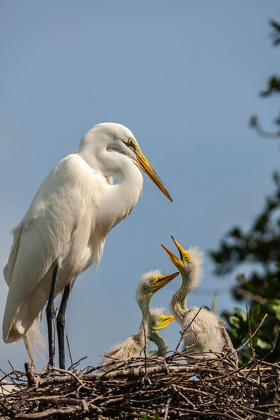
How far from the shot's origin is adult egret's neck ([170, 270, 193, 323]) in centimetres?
533

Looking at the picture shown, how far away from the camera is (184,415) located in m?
4.03

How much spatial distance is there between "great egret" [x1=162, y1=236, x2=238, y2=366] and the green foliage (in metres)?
0.40

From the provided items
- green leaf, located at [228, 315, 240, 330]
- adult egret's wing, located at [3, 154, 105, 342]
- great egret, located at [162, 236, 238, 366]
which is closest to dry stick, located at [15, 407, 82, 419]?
great egret, located at [162, 236, 238, 366]

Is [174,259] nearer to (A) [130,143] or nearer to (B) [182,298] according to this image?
(B) [182,298]

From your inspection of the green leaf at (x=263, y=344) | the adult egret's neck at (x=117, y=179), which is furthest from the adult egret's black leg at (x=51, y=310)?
the green leaf at (x=263, y=344)

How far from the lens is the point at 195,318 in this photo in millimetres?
4977

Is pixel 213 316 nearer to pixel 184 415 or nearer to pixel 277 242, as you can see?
pixel 184 415

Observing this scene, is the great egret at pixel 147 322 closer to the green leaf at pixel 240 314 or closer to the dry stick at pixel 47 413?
the green leaf at pixel 240 314

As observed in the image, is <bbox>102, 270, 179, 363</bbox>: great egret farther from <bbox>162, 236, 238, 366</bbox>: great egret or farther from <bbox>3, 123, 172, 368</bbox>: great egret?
<bbox>3, 123, 172, 368</bbox>: great egret

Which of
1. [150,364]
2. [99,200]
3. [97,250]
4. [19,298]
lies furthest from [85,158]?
[150,364]

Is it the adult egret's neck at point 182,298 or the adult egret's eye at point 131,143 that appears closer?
the adult egret's neck at point 182,298

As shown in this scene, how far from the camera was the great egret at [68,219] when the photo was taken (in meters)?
5.27

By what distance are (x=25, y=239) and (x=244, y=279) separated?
2.00 meters

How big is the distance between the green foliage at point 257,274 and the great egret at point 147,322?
58 cm
